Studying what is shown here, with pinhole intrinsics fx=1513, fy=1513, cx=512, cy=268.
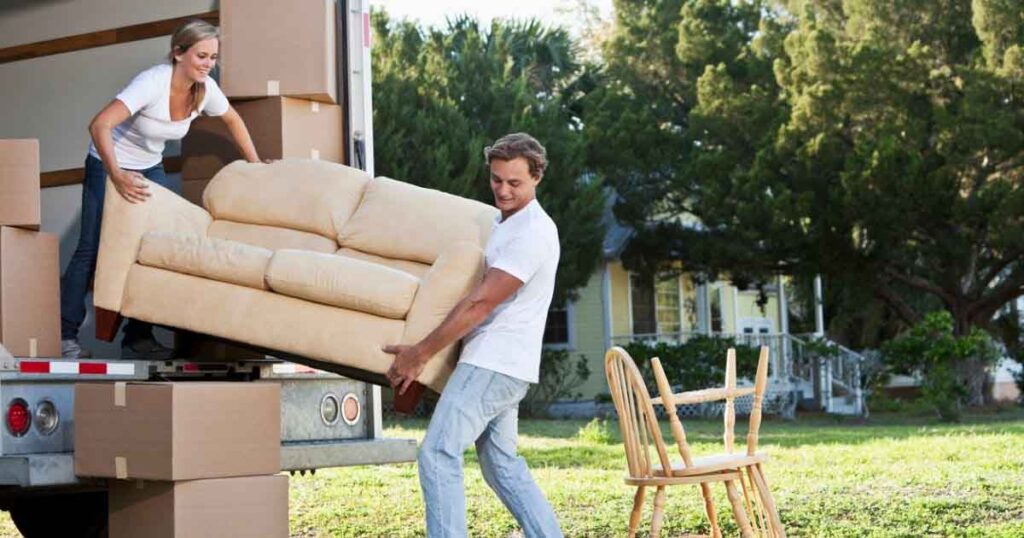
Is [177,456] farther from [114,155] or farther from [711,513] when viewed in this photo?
[711,513]

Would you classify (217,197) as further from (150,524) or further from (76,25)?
(150,524)

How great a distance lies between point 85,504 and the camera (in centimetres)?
605

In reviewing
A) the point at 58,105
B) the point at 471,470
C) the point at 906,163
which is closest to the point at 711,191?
the point at 906,163

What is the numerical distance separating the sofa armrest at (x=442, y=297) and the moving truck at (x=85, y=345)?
2.30 feet

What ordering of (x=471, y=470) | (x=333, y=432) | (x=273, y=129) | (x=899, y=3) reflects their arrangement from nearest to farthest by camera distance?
(x=333, y=432)
(x=273, y=129)
(x=471, y=470)
(x=899, y=3)

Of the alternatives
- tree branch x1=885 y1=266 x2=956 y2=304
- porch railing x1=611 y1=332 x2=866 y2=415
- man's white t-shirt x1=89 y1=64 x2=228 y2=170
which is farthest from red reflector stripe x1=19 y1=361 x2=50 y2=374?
tree branch x1=885 y1=266 x2=956 y2=304

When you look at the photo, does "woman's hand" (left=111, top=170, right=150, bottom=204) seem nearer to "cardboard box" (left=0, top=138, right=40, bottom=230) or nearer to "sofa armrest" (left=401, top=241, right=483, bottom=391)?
"cardboard box" (left=0, top=138, right=40, bottom=230)

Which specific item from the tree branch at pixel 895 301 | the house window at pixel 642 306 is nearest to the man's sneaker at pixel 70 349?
the house window at pixel 642 306

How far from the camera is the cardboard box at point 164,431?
4.42m

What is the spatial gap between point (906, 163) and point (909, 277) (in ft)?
9.38

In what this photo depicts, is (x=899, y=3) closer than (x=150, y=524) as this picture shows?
No

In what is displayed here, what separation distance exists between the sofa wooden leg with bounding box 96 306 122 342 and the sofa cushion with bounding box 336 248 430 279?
93 centimetres

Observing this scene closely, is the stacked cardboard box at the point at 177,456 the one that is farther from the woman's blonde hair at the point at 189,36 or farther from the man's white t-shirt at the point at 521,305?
the woman's blonde hair at the point at 189,36

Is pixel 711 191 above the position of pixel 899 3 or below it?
below
